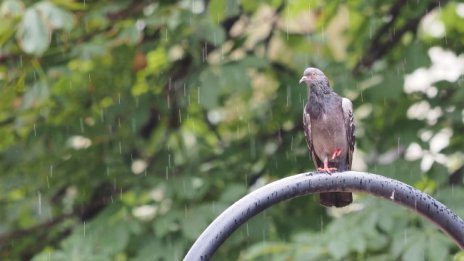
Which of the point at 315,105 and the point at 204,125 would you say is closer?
the point at 315,105

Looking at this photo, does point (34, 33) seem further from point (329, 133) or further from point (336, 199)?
point (336, 199)

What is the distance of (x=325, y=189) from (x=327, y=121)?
3.15 ft

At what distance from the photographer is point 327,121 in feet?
9.68

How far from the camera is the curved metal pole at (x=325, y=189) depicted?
188 centimetres

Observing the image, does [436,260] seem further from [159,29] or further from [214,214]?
[159,29]

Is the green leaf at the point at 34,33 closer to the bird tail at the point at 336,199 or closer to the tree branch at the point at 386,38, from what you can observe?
the bird tail at the point at 336,199

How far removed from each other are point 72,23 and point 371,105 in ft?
4.31

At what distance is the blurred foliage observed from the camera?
3.63 metres

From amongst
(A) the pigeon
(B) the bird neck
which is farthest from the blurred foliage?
(B) the bird neck

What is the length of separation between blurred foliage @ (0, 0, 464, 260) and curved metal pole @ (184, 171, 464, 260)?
1446 millimetres

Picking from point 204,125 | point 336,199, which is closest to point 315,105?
point 336,199

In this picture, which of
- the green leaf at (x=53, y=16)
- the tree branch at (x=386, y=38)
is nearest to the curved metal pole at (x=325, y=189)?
the green leaf at (x=53, y=16)

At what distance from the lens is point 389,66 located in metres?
4.15

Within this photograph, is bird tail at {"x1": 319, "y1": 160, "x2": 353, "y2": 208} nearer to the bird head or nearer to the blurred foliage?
the bird head
